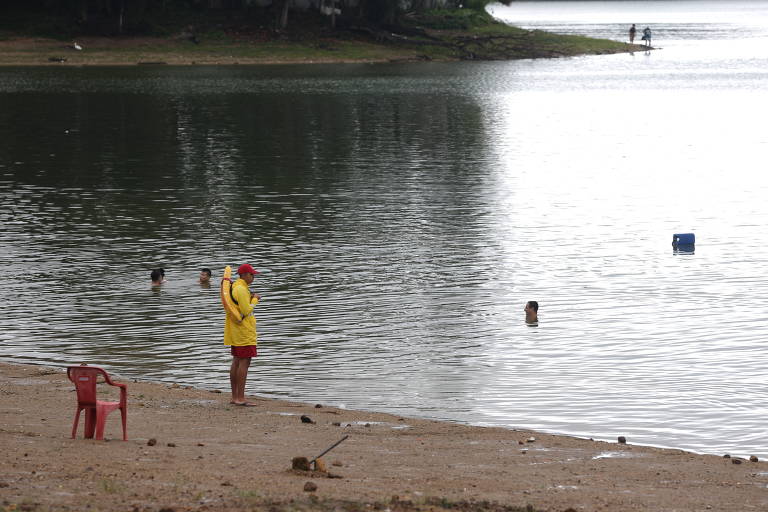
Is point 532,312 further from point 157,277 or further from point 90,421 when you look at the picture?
point 90,421

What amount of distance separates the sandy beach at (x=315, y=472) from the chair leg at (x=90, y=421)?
0.23m

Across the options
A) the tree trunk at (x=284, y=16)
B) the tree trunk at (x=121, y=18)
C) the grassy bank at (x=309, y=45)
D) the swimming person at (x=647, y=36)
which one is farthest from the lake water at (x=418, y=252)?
the swimming person at (x=647, y=36)

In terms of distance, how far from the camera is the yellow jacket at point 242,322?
53.7 feet

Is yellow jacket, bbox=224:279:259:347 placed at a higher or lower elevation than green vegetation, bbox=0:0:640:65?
lower

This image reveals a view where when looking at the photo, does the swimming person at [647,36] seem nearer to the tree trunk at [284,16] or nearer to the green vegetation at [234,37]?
the green vegetation at [234,37]

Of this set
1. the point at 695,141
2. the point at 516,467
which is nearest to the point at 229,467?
the point at 516,467

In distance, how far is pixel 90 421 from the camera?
14.2m

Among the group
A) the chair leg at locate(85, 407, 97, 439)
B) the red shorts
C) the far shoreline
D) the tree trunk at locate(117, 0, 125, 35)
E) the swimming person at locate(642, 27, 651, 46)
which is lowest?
the chair leg at locate(85, 407, 97, 439)

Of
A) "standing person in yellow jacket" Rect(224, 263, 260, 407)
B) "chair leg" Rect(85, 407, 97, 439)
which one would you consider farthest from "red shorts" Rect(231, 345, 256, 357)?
"chair leg" Rect(85, 407, 97, 439)

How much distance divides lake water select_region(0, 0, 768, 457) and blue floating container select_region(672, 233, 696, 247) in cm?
33

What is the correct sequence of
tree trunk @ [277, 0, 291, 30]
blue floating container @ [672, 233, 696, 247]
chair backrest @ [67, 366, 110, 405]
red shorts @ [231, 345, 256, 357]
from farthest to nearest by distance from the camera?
1. tree trunk @ [277, 0, 291, 30]
2. blue floating container @ [672, 233, 696, 247]
3. red shorts @ [231, 345, 256, 357]
4. chair backrest @ [67, 366, 110, 405]

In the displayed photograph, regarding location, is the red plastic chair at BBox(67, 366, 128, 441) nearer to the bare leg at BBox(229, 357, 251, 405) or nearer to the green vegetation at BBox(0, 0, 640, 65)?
the bare leg at BBox(229, 357, 251, 405)

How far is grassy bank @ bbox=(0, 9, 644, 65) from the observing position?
299ft

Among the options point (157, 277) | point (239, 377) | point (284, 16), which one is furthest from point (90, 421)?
point (284, 16)
